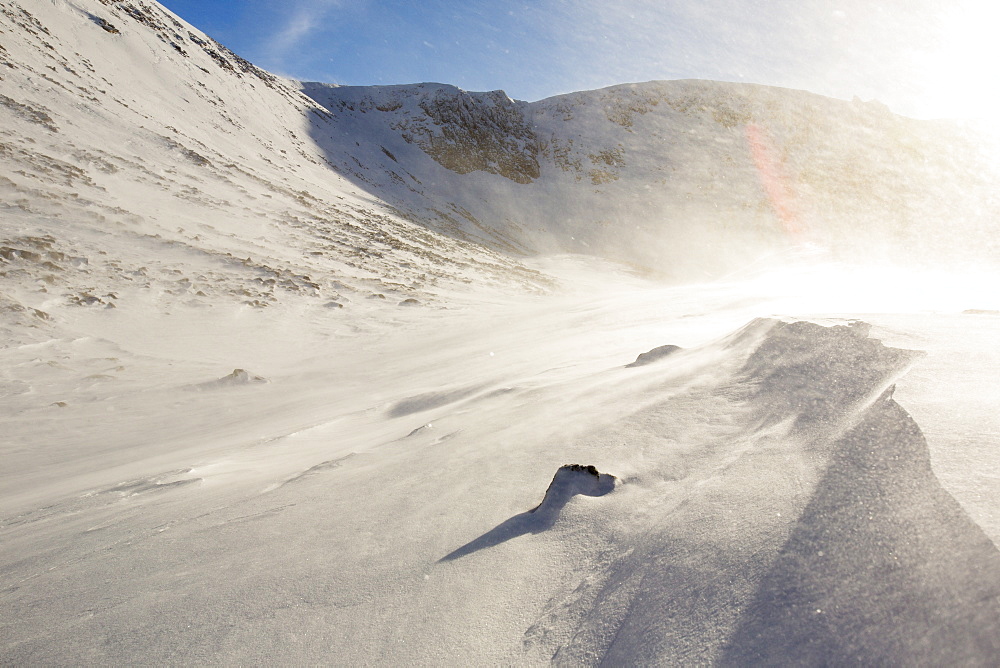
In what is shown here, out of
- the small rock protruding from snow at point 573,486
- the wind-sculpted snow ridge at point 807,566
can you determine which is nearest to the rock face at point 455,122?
the small rock protruding from snow at point 573,486

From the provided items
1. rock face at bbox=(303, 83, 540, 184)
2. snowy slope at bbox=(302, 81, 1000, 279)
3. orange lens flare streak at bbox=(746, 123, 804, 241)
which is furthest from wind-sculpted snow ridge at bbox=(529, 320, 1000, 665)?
rock face at bbox=(303, 83, 540, 184)

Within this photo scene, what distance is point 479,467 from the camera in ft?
6.50

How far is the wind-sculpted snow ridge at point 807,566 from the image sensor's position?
76cm

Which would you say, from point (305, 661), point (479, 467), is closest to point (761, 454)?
point (479, 467)

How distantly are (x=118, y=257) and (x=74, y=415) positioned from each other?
5267 mm

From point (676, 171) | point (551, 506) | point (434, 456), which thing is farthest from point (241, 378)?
point (676, 171)

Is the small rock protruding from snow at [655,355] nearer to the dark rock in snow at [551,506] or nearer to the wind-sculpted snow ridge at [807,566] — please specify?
the wind-sculpted snow ridge at [807,566]

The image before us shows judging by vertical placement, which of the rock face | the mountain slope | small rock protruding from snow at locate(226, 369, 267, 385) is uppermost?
the rock face

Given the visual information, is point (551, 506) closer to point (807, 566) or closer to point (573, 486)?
point (573, 486)

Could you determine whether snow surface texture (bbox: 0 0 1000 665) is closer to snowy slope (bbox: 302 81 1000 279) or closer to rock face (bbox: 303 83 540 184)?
snowy slope (bbox: 302 81 1000 279)

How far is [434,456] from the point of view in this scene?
224 centimetres

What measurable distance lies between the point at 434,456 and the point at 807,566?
159cm

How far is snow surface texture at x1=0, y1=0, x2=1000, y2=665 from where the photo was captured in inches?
36.9

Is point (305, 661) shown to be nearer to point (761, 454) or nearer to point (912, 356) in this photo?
point (761, 454)
